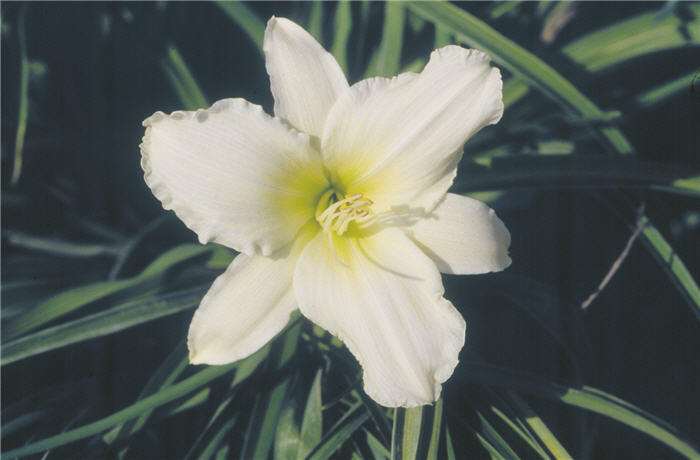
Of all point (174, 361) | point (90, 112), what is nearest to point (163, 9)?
point (90, 112)

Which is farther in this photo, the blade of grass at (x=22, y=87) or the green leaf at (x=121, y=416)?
the blade of grass at (x=22, y=87)

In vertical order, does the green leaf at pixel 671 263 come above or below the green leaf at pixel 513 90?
below

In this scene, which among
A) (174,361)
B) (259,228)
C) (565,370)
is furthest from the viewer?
(565,370)

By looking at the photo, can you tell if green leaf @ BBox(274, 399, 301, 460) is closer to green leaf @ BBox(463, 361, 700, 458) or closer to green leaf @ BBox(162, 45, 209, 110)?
green leaf @ BBox(463, 361, 700, 458)

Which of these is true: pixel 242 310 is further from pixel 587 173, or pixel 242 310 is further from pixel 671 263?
pixel 671 263

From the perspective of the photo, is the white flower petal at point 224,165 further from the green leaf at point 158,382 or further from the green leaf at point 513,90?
the green leaf at point 513,90

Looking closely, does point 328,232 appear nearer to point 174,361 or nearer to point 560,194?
point 174,361

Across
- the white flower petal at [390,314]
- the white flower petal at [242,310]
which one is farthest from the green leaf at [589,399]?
the white flower petal at [242,310]

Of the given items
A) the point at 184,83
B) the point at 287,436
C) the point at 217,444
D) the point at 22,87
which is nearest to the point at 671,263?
the point at 287,436
